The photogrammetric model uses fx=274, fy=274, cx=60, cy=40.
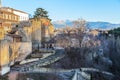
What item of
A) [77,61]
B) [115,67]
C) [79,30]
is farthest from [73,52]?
[79,30]

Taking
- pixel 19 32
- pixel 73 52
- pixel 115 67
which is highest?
pixel 19 32

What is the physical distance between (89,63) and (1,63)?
46.4ft

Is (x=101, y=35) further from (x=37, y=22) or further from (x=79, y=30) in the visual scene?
(x=37, y=22)

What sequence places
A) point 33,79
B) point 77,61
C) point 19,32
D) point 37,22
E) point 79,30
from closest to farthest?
point 33,79 < point 77,61 < point 19,32 < point 37,22 < point 79,30

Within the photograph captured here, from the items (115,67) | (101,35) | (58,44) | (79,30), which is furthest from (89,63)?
(101,35)

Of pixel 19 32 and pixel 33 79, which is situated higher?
pixel 19 32

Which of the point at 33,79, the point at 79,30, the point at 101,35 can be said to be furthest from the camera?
the point at 101,35

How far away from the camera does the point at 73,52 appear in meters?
35.6

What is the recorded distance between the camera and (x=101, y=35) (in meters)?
59.4

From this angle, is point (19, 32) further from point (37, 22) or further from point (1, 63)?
point (1, 63)

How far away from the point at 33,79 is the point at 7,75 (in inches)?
90.2

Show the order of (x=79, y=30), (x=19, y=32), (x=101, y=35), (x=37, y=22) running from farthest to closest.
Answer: (x=101, y=35) → (x=79, y=30) → (x=37, y=22) → (x=19, y=32)

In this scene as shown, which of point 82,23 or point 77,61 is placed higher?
point 82,23

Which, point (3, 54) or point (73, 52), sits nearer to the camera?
point (3, 54)
